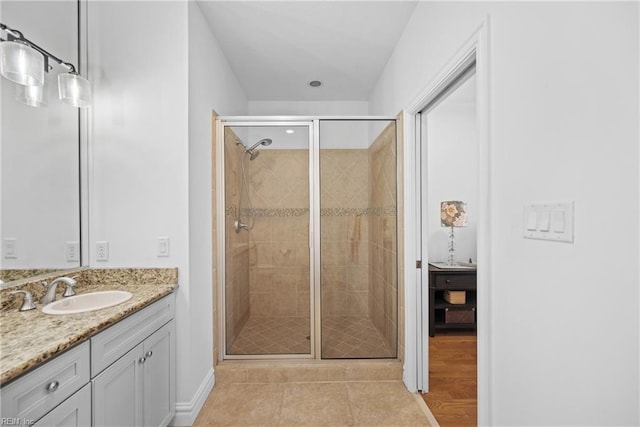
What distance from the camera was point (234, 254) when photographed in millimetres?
2588

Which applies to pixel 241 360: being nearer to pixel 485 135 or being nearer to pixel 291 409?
pixel 291 409

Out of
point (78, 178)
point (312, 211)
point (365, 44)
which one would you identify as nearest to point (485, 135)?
point (312, 211)

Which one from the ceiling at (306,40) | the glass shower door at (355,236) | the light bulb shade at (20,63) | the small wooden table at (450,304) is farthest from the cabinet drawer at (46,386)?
the small wooden table at (450,304)

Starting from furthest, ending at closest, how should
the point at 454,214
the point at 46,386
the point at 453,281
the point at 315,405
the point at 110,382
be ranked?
1. the point at 454,214
2. the point at 453,281
3. the point at 315,405
4. the point at 110,382
5. the point at 46,386

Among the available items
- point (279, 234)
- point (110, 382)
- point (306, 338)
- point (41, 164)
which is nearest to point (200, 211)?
point (279, 234)

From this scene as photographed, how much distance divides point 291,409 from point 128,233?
1.55m

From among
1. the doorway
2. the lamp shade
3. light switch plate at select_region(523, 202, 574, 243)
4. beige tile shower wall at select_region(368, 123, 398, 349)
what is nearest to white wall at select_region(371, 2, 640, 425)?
light switch plate at select_region(523, 202, 574, 243)

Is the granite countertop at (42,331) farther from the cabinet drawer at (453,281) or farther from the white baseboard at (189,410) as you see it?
the cabinet drawer at (453,281)

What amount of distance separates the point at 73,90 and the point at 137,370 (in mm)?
1494

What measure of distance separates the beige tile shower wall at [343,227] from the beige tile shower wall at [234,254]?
2.17 ft

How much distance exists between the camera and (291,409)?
6.84 feet

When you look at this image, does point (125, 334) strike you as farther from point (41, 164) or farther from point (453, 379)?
point (453, 379)

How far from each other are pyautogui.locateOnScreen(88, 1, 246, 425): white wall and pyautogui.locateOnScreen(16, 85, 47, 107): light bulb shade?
29cm

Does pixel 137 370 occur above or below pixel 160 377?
above
